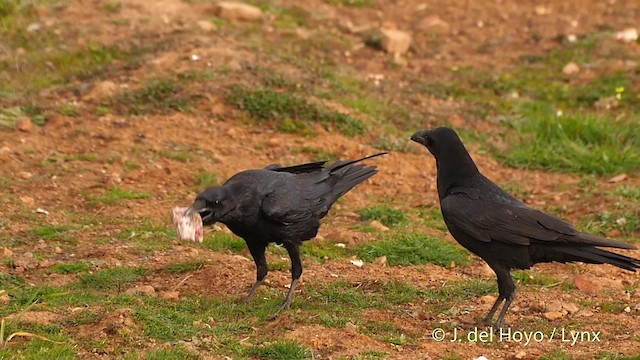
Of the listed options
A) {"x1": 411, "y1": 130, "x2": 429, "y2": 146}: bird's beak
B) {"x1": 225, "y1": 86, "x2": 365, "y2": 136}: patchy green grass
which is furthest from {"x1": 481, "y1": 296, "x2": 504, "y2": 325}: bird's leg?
{"x1": 225, "y1": 86, "x2": 365, "y2": 136}: patchy green grass

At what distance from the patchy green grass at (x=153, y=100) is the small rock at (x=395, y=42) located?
12.7ft

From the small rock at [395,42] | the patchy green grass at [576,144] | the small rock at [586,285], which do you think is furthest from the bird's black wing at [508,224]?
the small rock at [395,42]

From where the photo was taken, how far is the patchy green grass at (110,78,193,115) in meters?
10.9

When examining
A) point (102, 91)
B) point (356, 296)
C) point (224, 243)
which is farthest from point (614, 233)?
point (102, 91)

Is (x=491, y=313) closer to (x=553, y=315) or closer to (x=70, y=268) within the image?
(x=553, y=315)

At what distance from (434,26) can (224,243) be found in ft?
26.1

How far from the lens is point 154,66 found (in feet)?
38.1

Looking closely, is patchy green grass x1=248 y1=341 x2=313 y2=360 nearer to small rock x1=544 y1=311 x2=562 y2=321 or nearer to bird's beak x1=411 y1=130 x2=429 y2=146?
small rock x1=544 y1=311 x2=562 y2=321

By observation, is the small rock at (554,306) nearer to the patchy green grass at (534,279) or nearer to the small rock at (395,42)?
the patchy green grass at (534,279)

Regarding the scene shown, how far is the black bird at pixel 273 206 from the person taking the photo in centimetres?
655

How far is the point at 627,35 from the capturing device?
14.3 m

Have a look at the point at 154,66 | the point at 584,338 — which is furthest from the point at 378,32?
the point at 584,338

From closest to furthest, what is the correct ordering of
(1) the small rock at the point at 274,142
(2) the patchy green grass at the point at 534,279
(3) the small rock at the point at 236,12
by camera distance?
(2) the patchy green grass at the point at 534,279, (1) the small rock at the point at 274,142, (3) the small rock at the point at 236,12

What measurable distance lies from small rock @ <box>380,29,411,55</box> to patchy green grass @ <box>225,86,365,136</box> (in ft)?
10.6
